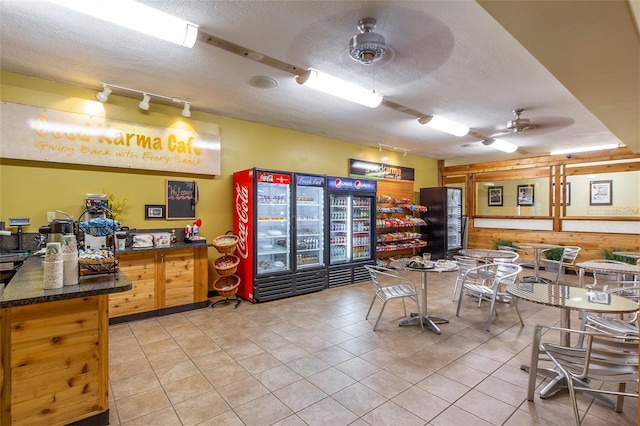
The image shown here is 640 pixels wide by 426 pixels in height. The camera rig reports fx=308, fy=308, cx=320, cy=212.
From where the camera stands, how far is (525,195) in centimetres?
820

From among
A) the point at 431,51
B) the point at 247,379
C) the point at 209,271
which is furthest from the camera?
the point at 209,271

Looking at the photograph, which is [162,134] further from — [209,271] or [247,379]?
[247,379]

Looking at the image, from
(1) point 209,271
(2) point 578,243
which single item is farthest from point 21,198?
(2) point 578,243

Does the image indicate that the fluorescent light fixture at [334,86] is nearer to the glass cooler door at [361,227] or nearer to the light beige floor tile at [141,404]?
the glass cooler door at [361,227]

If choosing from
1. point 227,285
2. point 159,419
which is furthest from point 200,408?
point 227,285

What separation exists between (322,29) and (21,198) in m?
3.96

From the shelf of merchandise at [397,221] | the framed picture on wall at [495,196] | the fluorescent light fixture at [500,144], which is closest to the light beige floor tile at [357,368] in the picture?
the shelf of merchandise at [397,221]

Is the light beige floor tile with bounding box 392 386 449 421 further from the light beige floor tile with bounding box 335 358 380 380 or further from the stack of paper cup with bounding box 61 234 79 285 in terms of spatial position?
the stack of paper cup with bounding box 61 234 79 285

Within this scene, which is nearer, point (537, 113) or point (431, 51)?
point (431, 51)

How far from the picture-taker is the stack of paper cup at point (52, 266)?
6.20ft

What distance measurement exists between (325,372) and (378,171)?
559 cm

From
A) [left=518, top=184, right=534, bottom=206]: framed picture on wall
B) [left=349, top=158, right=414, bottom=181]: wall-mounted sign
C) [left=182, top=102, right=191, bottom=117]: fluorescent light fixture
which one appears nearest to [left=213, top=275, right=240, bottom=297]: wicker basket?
[left=182, top=102, right=191, bottom=117]: fluorescent light fixture

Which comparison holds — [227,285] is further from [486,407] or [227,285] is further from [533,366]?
[533,366]

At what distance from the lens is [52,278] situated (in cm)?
190
